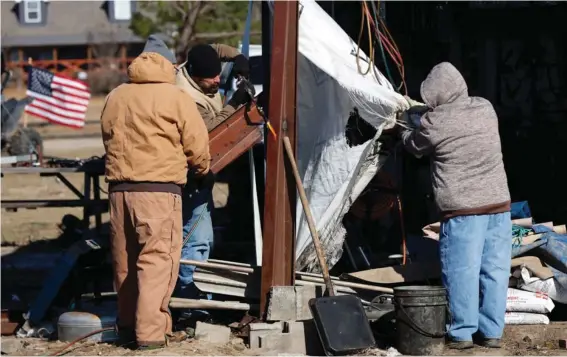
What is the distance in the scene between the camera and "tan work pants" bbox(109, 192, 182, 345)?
6688mm

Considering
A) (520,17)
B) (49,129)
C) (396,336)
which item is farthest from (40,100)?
(49,129)

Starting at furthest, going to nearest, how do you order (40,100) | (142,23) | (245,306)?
(142,23) < (40,100) < (245,306)

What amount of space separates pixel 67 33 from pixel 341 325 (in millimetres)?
41204

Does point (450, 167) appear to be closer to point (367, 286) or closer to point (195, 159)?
point (367, 286)

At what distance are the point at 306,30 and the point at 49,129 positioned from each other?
27103 mm

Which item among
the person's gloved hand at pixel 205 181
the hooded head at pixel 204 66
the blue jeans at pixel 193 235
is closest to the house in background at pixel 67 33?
the hooded head at pixel 204 66

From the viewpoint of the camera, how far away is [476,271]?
699 centimetres

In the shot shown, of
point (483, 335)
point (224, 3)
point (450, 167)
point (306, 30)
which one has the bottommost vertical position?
point (483, 335)

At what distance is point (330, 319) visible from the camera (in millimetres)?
6707

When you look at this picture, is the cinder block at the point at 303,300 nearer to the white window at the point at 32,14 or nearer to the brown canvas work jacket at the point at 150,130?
the brown canvas work jacket at the point at 150,130

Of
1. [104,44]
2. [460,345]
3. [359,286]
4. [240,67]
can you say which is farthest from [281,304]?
[104,44]

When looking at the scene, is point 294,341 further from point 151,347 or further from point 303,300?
point 151,347

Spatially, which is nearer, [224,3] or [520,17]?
[520,17]

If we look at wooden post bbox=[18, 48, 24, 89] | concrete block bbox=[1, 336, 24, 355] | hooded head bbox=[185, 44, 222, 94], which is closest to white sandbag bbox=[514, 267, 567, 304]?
hooded head bbox=[185, 44, 222, 94]
